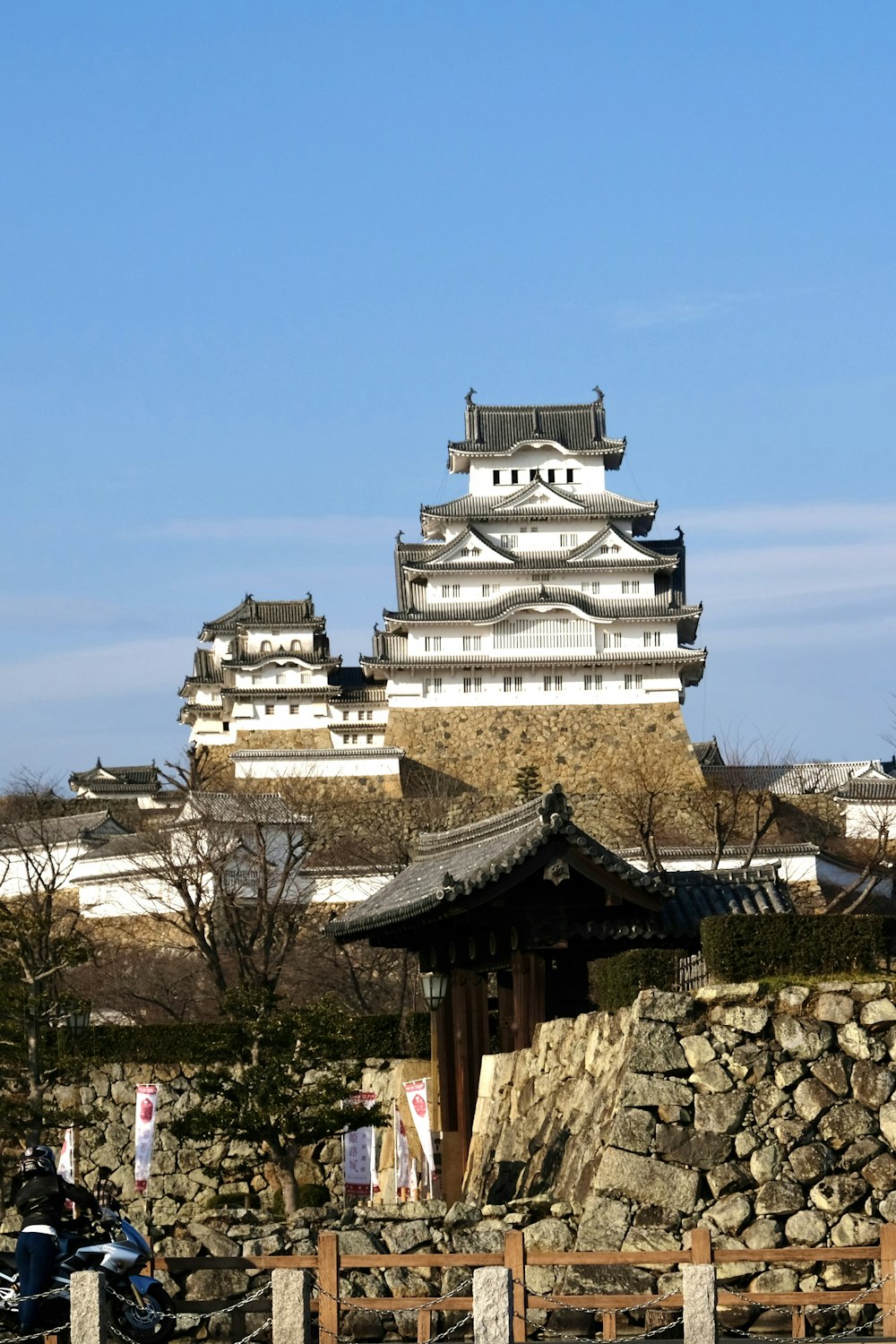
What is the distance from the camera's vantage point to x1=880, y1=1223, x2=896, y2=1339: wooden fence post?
11.0m

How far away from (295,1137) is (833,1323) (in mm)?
7018

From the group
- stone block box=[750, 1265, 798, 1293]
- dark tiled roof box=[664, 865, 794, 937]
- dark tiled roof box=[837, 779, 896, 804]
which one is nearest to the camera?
stone block box=[750, 1265, 798, 1293]

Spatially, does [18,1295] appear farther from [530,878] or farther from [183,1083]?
[183,1083]

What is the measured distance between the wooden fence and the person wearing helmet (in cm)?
87

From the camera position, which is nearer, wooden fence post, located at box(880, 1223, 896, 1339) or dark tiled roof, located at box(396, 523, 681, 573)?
wooden fence post, located at box(880, 1223, 896, 1339)

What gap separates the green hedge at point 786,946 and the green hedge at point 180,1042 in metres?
7.07

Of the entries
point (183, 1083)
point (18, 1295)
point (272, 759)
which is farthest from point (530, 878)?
point (272, 759)

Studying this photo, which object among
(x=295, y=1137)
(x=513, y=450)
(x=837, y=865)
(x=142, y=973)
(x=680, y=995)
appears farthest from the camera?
(x=513, y=450)

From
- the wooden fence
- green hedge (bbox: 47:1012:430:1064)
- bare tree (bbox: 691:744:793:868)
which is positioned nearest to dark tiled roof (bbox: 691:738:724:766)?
bare tree (bbox: 691:744:793:868)

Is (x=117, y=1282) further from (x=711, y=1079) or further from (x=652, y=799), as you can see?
(x=652, y=799)

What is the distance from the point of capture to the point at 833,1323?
13000mm

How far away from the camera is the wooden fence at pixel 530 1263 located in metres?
10.8

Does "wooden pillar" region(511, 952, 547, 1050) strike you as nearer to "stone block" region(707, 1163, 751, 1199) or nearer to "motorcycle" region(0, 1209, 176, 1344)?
"stone block" region(707, 1163, 751, 1199)

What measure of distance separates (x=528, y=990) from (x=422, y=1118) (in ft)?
5.32
